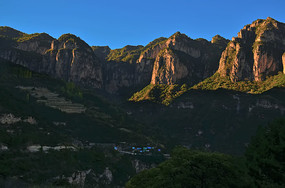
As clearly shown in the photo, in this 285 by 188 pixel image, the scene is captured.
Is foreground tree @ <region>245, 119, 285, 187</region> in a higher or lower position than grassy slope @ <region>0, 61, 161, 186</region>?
higher

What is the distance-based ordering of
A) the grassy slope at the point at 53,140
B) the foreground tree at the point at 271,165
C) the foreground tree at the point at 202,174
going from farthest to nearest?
the grassy slope at the point at 53,140 → the foreground tree at the point at 271,165 → the foreground tree at the point at 202,174

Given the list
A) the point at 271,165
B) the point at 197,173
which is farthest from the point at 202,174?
the point at 271,165

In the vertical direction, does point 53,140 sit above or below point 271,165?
below

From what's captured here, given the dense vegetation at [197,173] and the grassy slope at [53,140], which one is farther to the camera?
the grassy slope at [53,140]

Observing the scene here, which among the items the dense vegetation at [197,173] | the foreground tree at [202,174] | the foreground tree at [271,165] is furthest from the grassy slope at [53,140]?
the foreground tree at [271,165]

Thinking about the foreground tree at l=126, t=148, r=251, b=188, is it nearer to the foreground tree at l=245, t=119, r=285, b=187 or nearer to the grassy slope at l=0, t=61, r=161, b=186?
the foreground tree at l=245, t=119, r=285, b=187

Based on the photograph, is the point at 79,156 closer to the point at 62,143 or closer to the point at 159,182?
the point at 62,143

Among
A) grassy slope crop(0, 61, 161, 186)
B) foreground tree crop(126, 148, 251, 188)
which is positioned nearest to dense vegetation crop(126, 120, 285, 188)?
foreground tree crop(126, 148, 251, 188)

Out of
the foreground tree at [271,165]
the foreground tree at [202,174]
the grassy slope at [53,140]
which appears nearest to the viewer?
the foreground tree at [202,174]

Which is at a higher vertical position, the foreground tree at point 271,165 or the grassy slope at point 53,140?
the foreground tree at point 271,165

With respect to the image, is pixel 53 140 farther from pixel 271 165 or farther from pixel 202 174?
pixel 202 174

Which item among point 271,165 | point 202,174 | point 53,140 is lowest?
point 53,140

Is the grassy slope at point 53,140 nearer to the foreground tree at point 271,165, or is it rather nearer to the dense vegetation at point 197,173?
the dense vegetation at point 197,173

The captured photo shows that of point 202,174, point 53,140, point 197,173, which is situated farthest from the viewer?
point 53,140
